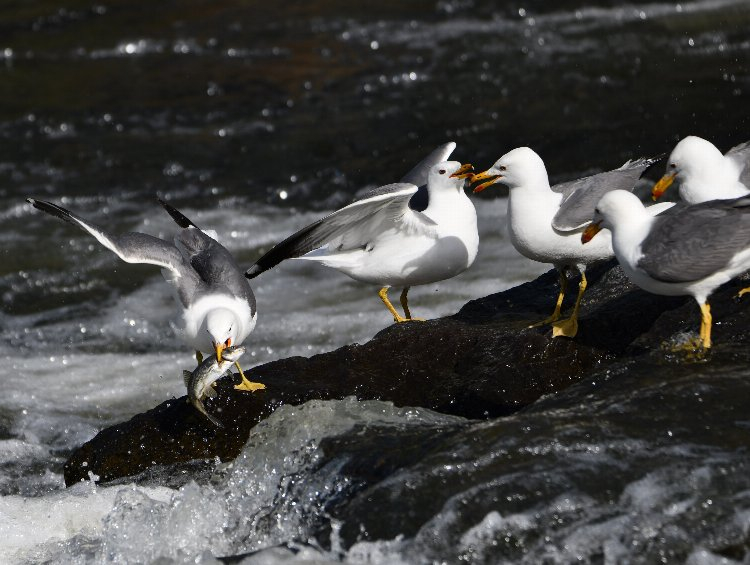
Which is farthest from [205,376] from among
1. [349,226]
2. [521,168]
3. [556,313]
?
[521,168]

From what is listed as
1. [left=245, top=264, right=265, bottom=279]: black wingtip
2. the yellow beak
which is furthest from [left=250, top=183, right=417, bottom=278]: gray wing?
the yellow beak

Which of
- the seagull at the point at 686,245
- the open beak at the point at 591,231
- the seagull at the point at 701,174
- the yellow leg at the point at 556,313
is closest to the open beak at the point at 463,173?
the yellow leg at the point at 556,313

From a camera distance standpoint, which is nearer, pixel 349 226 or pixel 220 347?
pixel 220 347

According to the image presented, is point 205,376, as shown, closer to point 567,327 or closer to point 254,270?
point 254,270

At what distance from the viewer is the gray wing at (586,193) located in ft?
19.4

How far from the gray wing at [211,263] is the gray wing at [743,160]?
2501mm

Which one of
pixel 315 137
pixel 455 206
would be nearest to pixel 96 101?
pixel 315 137

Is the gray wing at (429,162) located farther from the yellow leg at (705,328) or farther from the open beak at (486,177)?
the yellow leg at (705,328)

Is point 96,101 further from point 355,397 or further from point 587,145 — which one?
point 355,397

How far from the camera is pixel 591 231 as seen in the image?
5.56m

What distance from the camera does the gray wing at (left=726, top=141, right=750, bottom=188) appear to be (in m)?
6.02

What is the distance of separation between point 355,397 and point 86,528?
1306 millimetres

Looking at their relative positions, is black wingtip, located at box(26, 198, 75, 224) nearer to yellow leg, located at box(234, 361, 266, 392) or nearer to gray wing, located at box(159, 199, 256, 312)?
gray wing, located at box(159, 199, 256, 312)

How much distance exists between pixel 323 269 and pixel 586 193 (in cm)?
452
